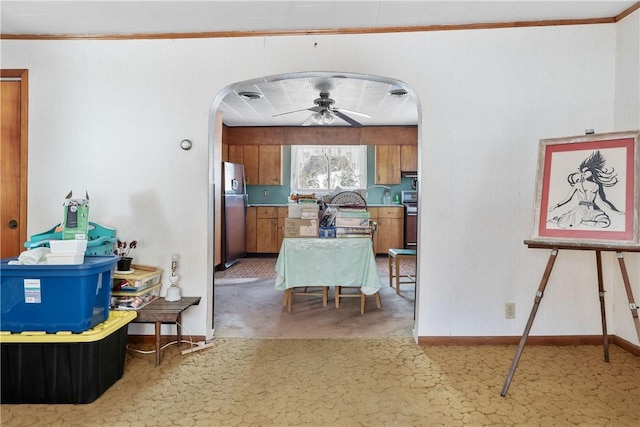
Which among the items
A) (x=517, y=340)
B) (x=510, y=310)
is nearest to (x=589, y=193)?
(x=510, y=310)

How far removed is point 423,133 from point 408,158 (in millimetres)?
4362

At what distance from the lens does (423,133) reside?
9.18ft

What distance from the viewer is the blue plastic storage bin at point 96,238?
254 cm

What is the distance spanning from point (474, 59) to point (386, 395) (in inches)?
96.4

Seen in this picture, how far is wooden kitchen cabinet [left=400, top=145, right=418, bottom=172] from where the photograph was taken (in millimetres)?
7016

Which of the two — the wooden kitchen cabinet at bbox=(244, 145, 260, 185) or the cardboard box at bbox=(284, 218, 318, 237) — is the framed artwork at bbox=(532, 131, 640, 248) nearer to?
the cardboard box at bbox=(284, 218, 318, 237)

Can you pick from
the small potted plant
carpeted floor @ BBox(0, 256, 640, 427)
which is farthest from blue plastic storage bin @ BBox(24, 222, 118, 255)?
carpeted floor @ BBox(0, 256, 640, 427)

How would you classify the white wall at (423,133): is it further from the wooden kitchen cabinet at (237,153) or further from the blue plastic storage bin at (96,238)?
the wooden kitchen cabinet at (237,153)

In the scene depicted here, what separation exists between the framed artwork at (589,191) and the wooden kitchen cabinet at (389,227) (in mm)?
4500

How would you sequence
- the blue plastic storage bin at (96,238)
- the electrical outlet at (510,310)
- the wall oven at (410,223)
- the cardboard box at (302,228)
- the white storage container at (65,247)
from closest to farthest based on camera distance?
the white storage container at (65,247)
the blue plastic storage bin at (96,238)
the electrical outlet at (510,310)
the cardboard box at (302,228)
the wall oven at (410,223)

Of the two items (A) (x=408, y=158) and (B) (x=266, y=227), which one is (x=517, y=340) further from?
(B) (x=266, y=227)

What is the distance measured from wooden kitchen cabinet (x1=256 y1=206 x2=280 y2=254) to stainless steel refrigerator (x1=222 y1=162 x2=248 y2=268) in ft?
0.92

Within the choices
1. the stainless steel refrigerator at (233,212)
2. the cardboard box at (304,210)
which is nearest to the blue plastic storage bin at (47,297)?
the cardboard box at (304,210)

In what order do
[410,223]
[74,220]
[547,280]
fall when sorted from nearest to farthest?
[547,280]
[74,220]
[410,223]
